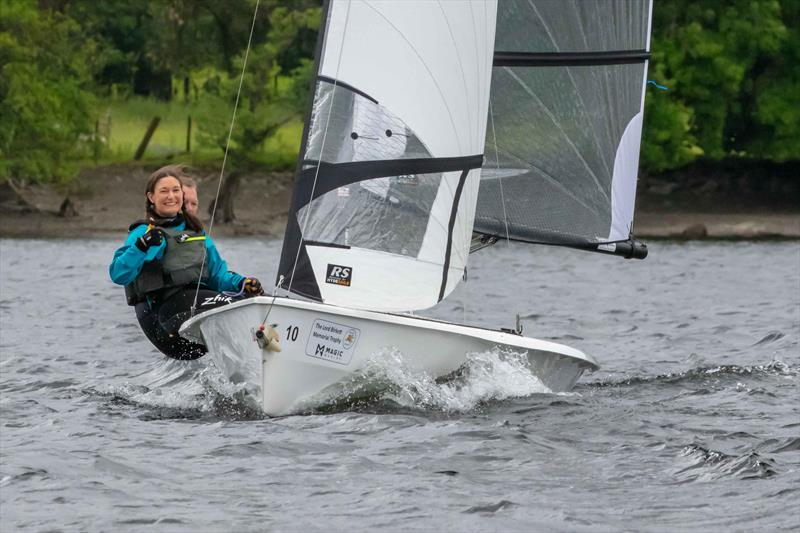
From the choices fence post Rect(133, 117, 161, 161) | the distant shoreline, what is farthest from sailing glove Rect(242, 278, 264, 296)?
fence post Rect(133, 117, 161, 161)

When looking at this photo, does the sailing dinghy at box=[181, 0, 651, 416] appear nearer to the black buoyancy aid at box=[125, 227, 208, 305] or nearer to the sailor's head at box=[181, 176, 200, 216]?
the black buoyancy aid at box=[125, 227, 208, 305]

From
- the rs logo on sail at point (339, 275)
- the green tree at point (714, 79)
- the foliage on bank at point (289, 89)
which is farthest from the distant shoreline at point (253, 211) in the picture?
the rs logo on sail at point (339, 275)

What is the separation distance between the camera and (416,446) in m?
9.65

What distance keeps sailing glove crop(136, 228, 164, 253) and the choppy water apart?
3.71 feet

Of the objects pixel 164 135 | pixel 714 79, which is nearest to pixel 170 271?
pixel 714 79

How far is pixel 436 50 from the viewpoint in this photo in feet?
37.6

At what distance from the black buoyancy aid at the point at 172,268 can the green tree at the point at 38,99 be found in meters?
32.8

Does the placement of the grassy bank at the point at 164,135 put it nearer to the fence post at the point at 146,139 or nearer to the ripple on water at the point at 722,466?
the fence post at the point at 146,139

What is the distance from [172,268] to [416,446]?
2.67 m

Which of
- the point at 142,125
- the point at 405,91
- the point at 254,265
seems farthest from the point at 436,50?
the point at 142,125

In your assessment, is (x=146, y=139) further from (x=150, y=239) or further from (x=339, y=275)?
(x=339, y=275)

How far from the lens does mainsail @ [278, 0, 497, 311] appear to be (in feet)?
35.8

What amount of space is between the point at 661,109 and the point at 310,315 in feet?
123

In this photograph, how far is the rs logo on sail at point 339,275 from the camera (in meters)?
10.8
